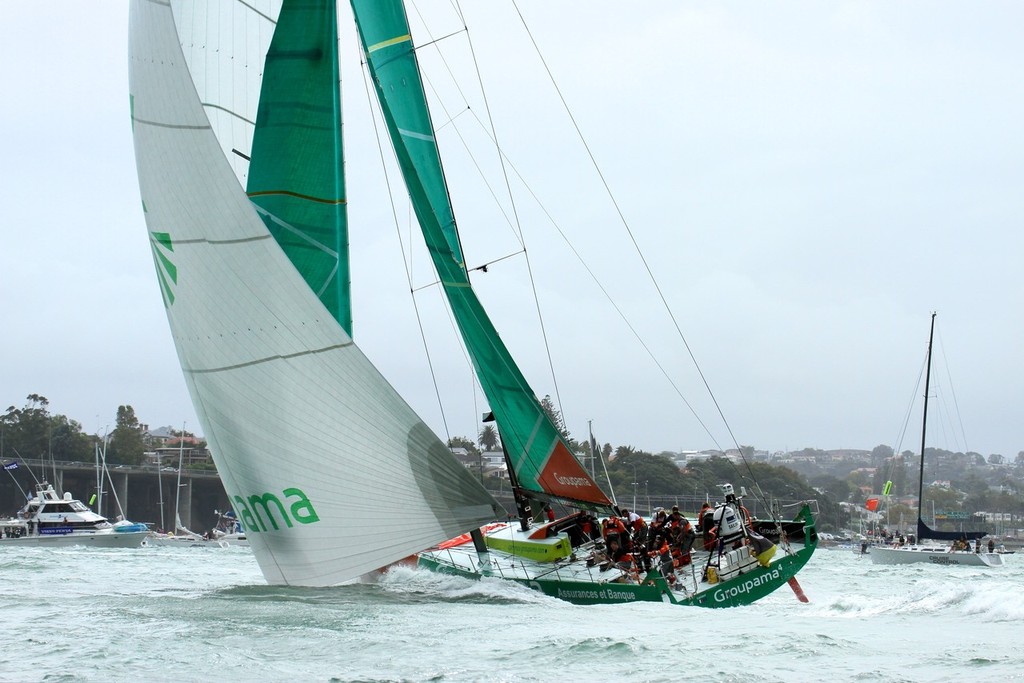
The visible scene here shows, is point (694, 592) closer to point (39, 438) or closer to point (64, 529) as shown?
point (64, 529)

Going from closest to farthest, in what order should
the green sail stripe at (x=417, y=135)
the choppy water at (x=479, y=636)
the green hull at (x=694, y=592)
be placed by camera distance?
1. the choppy water at (x=479, y=636)
2. the green hull at (x=694, y=592)
3. the green sail stripe at (x=417, y=135)

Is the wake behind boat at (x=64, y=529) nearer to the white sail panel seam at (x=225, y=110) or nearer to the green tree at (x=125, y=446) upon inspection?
the white sail panel seam at (x=225, y=110)

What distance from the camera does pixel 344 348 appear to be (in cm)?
1330

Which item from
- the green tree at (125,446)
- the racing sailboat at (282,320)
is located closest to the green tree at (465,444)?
the green tree at (125,446)

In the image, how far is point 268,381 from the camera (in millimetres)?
13148

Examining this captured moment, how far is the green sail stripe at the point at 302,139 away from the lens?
643 inches

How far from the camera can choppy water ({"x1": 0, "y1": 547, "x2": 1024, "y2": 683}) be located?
9.71m

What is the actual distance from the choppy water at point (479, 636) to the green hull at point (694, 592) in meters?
0.28

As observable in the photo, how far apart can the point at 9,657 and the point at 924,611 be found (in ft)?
36.0

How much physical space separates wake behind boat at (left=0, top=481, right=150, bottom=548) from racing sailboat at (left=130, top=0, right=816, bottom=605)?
102 ft

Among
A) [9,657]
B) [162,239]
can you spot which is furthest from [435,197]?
[9,657]

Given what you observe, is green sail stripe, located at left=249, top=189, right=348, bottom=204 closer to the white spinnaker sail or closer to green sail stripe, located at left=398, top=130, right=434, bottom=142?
the white spinnaker sail

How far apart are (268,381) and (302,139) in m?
4.58

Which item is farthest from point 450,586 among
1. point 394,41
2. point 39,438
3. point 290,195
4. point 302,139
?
point 39,438
